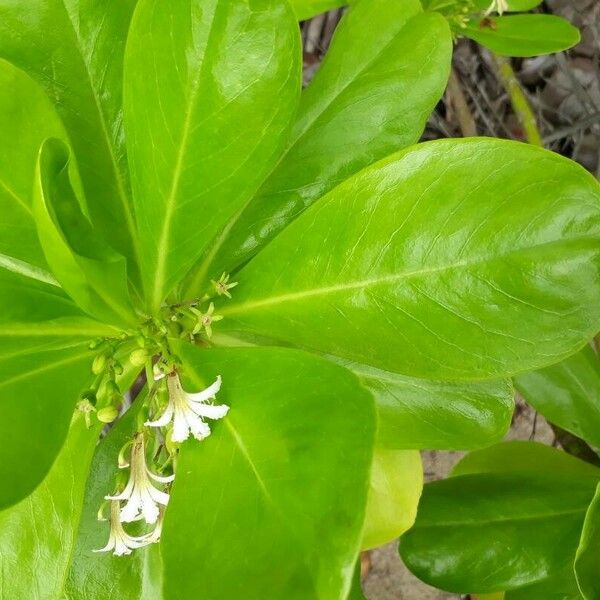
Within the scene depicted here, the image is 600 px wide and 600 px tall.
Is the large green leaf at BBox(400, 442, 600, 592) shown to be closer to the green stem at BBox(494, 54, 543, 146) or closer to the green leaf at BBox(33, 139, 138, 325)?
the green leaf at BBox(33, 139, 138, 325)

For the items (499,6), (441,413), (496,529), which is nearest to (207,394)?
(441,413)

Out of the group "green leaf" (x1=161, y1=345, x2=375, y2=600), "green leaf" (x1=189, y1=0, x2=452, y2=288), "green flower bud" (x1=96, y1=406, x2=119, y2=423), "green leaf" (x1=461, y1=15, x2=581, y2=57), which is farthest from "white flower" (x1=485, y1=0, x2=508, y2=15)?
"green flower bud" (x1=96, y1=406, x2=119, y2=423)

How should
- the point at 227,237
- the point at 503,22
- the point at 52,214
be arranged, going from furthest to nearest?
1. the point at 503,22
2. the point at 227,237
3. the point at 52,214

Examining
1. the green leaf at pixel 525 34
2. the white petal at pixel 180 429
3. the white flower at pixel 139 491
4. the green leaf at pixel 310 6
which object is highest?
the green leaf at pixel 310 6

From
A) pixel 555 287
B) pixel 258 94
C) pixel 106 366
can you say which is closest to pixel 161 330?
pixel 106 366

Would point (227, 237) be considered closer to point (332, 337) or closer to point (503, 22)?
point (332, 337)

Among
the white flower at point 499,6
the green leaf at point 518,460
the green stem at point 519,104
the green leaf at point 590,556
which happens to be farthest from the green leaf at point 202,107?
the green stem at point 519,104

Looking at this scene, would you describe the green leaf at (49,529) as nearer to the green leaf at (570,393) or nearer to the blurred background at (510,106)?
the green leaf at (570,393)
